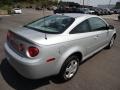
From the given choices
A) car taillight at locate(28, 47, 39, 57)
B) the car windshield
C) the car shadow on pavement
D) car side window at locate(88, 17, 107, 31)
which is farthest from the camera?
car side window at locate(88, 17, 107, 31)

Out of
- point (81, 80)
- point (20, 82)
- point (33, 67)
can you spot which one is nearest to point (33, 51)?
point (33, 67)

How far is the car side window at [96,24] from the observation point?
4.57m

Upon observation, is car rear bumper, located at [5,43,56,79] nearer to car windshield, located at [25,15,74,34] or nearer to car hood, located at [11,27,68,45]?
car hood, located at [11,27,68,45]

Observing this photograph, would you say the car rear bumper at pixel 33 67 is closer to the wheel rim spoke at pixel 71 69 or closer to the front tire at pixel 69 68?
the front tire at pixel 69 68

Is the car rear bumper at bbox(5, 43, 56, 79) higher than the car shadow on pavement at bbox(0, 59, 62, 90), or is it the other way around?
the car rear bumper at bbox(5, 43, 56, 79)

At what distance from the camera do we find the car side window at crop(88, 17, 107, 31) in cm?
457

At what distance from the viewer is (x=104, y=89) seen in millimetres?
3641

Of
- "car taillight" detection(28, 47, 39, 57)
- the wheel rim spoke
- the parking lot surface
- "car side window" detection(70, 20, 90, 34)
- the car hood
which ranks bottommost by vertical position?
the parking lot surface

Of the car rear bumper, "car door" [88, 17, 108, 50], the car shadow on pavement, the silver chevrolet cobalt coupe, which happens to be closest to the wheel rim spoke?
the silver chevrolet cobalt coupe

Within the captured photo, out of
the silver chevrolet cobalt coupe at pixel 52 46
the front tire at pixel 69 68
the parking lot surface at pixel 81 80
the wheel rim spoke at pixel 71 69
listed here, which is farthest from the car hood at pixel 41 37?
the parking lot surface at pixel 81 80

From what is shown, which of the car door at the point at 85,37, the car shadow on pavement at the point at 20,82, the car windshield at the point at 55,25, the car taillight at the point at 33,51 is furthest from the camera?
the car door at the point at 85,37

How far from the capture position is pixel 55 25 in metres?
4.00

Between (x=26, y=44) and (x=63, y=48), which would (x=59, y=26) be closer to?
(x=63, y=48)

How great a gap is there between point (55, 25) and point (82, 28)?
70 cm
